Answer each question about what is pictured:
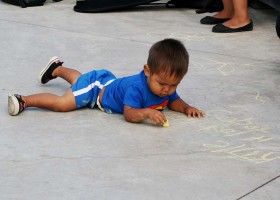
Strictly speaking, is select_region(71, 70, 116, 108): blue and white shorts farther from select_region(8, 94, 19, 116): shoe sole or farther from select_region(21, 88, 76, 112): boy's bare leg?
select_region(8, 94, 19, 116): shoe sole

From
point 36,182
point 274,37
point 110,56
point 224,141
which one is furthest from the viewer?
point 274,37

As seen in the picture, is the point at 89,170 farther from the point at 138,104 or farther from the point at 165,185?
the point at 138,104

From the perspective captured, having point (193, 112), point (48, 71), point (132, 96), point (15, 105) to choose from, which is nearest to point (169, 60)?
point (132, 96)

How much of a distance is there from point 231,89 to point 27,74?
1442 mm

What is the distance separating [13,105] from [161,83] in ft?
2.87

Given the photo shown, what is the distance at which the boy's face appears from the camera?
4020 mm

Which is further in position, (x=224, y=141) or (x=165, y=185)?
(x=224, y=141)

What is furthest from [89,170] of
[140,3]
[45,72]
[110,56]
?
[140,3]

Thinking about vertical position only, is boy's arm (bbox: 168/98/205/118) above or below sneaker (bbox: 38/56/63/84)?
below

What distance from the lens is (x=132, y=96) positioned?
411 centimetres

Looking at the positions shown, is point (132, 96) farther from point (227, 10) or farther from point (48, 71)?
point (227, 10)

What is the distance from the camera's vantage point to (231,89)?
488 cm

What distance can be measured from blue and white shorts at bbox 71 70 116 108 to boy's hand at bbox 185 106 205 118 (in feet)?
1.66

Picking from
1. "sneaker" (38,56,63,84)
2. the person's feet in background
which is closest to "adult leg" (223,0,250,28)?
the person's feet in background
